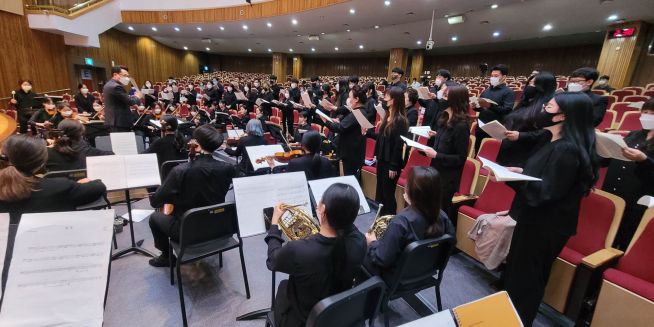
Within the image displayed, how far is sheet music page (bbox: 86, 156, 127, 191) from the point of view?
2.37m

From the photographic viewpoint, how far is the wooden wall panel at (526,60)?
12.4m

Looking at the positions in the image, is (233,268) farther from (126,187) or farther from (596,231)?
(596,231)

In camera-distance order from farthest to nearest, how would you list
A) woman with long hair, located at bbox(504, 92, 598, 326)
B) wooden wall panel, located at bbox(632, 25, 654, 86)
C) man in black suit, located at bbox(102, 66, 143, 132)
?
wooden wall panel, located at bbox(632, 25, 654, 86)
man in black suit, located at bbox(102, 66, 143, 132)
woman with long hair, located at bbox(504, 92, 598, 326)

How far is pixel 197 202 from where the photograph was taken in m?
2.25

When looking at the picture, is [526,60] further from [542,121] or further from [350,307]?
[350,307]

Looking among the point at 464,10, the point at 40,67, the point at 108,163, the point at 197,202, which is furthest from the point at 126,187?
the point at 40,67

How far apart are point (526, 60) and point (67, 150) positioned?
55.2 feet

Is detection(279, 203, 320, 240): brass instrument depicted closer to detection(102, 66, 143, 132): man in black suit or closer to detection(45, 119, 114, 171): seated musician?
detection(45, 119, 114, 171): seated musician

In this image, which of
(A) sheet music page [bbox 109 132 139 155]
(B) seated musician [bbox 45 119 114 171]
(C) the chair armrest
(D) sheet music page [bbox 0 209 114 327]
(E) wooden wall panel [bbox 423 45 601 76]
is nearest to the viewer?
(D) sheet music page [bbox 0 209 114 327]

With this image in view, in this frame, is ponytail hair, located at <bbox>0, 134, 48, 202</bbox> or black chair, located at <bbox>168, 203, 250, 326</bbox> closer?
ponytail hair, located at <bbox>0, 134, 48, 202</bbox>

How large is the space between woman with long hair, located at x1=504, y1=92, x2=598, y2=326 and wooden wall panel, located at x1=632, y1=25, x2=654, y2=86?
37.1 feet

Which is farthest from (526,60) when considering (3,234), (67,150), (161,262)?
(3,234)

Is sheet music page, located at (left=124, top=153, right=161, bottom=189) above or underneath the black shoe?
above

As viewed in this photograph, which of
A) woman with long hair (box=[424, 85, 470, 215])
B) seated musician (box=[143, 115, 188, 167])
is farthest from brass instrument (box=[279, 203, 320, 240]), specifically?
seated musician (box=[143, 115, 188, 167])
